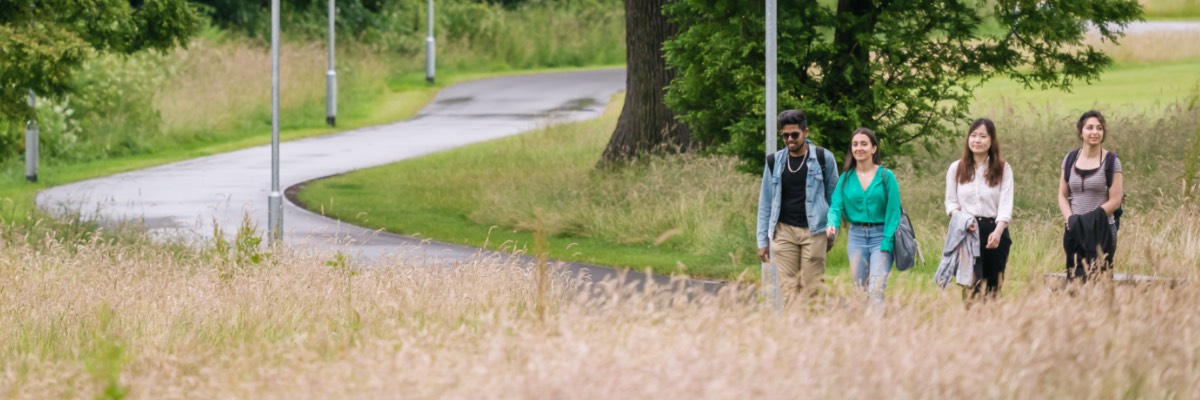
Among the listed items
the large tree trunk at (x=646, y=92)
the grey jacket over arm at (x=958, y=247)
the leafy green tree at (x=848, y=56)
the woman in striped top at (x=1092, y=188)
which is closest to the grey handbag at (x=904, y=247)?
the grey jacket over arm at (x=958, y=247)

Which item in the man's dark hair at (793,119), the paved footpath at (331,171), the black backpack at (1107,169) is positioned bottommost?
the paved footpath at (331,171)

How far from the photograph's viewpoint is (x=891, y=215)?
34.4 ft

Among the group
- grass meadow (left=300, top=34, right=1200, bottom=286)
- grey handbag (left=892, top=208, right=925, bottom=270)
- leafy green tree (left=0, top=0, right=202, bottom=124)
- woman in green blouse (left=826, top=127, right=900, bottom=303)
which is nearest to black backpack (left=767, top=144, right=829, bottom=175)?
woman in green blouse (left=826, top=127, right=900, bottom=303)

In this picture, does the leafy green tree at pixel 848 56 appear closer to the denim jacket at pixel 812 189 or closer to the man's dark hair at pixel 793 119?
the denim jacket at pixel 812 189

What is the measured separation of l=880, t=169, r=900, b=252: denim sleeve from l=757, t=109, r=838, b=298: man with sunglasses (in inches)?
14.9

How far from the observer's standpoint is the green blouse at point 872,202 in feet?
34.4

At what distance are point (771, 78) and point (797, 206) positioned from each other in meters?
1.84

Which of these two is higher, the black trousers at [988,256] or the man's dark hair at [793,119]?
the man's dark hair at [793,119]

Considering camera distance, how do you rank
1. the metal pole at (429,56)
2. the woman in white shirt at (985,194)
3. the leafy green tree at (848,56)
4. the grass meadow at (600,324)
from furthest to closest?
the metal pole at (429,56), the leafy green tree at (848,56), the woman in white shirt at (985,194), the grass meadow at (600,324)

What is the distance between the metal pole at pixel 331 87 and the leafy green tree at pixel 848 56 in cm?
1794

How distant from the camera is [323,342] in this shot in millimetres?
8133

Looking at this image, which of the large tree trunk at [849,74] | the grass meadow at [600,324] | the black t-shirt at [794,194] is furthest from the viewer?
the large tree trunk at [849,74]

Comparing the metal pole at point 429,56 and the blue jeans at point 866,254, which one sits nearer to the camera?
the blue jeans at point 866,254

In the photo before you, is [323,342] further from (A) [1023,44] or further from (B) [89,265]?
(A) [1023,44]
